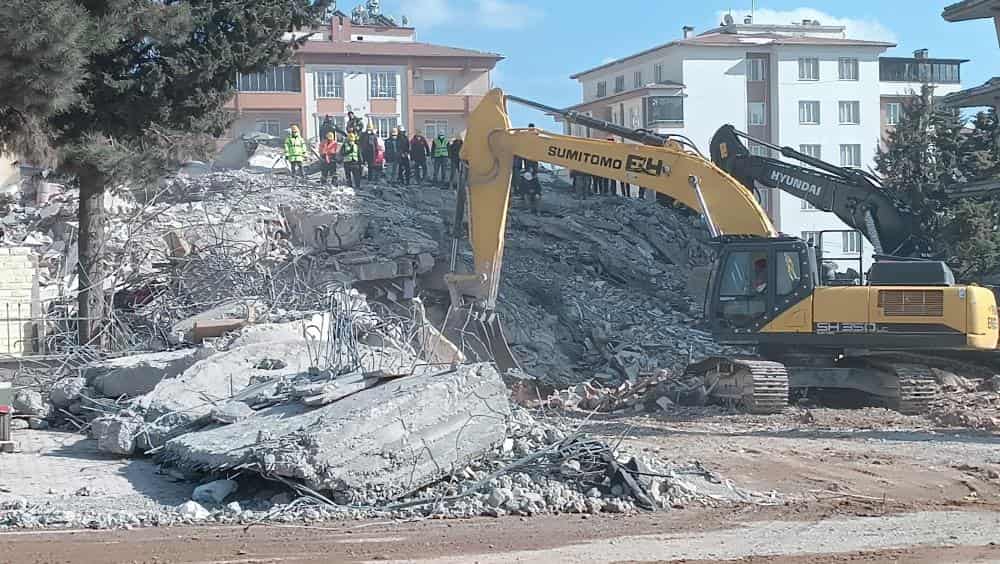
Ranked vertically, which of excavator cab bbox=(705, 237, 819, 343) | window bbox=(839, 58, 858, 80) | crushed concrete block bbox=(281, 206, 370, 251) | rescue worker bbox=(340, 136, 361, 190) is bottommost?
excavator cab bbox=(705, 237, 819, 343)

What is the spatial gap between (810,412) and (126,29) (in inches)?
388

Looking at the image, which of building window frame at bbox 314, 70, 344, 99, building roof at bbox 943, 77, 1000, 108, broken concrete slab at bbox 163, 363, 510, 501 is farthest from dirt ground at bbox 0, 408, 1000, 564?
building window frame at bbox 314, 70, 344, 99

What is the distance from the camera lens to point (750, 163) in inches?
736

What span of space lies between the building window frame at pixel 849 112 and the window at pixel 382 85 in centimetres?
2204

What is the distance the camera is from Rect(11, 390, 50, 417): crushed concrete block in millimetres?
14438

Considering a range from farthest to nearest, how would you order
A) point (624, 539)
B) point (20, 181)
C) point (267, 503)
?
point (20, 181)
point (267, 503)
point (624, 539)

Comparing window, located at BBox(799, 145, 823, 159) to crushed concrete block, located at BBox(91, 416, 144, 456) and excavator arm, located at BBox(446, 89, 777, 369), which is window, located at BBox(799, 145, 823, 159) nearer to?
excavator arm, located at BBox(446, 89, 777, 369)

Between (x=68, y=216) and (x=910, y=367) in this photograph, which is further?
(x=68, y=216)

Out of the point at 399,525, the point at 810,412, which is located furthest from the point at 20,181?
the point at 399,525

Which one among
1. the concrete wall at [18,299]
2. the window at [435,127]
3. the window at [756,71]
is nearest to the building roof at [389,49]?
the window at [435,127]

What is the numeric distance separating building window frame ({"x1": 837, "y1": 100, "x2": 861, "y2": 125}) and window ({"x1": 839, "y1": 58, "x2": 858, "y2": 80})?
134cm

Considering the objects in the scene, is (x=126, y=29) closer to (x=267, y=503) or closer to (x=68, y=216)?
(x=267, y=503)

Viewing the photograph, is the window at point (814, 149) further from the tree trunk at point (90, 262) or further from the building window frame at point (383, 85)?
the tree trunk at point (90, 262)

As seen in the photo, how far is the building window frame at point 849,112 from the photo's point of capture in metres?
61.1
